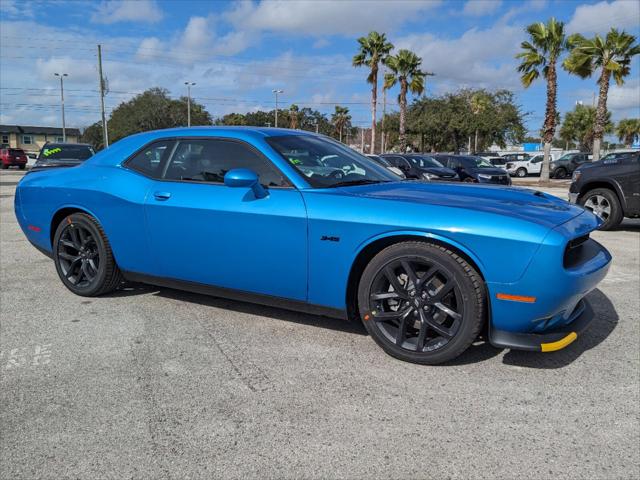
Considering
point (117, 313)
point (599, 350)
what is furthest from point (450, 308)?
point (117, 313)

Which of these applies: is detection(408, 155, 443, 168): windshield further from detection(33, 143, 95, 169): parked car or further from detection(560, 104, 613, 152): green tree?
detection(560, 104, 613, 152): green tree

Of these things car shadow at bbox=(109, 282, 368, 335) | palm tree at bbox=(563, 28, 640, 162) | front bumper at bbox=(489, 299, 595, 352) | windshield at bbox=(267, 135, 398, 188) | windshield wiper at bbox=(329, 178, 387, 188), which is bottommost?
car shadow at bbox=(109, 282, 368, 335)

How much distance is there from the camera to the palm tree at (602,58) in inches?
960

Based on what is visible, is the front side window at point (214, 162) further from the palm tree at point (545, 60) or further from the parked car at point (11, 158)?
the parked car at point (11, 158)

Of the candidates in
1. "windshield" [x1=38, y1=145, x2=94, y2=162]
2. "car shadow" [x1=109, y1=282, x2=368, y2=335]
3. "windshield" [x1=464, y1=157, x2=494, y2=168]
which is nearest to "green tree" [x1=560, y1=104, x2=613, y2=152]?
"windshield" [x1=464, y1=157, x2=494, y2=168]

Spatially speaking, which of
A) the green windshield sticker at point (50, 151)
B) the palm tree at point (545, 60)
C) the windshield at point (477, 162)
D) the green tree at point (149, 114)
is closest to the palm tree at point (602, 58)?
the palm tree at point (545, 60)

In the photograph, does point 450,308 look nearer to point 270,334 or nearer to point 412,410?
point 412,410

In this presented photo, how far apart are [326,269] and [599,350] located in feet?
6.25

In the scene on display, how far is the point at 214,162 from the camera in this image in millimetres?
3891

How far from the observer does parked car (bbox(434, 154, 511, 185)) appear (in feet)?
57.7

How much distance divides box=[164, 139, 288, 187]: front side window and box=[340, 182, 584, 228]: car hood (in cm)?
56

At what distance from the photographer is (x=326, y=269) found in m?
3.33

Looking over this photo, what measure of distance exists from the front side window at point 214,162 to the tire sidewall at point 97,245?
2.90ft

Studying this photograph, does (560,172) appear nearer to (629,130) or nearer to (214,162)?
(214,162)
